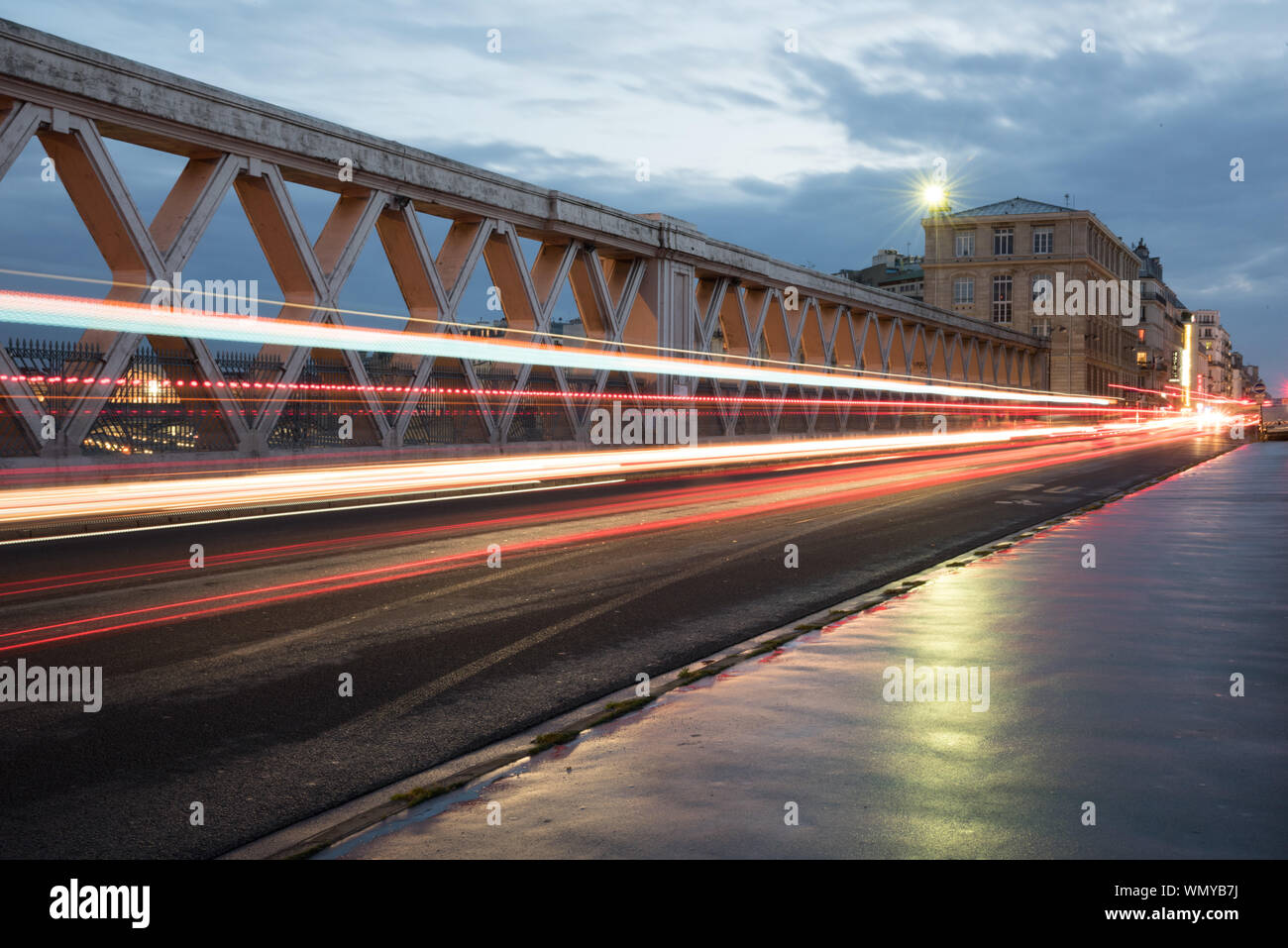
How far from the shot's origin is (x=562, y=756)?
517cm

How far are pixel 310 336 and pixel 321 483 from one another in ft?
12.8

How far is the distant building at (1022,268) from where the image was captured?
106 m

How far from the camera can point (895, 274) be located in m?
A: 138

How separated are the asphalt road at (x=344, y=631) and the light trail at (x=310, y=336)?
3750mm

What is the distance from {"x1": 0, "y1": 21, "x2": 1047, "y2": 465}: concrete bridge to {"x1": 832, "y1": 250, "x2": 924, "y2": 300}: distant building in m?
92.6

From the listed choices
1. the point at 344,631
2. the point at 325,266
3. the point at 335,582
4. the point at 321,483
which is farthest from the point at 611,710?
the point at 325,266

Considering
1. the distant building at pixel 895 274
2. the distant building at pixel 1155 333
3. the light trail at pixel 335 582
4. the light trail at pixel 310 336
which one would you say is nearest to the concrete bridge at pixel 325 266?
the light trail at pixel 310 336

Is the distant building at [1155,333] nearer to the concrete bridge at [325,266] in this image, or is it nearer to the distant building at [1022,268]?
the distant building at [1022,268]

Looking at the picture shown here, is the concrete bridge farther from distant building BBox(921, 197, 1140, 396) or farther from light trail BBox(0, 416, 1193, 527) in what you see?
distant building BBox(921, 197, 1140, 396)

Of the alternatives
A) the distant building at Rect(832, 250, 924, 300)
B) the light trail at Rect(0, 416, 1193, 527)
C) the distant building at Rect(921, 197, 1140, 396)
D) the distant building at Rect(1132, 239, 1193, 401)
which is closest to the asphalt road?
the light trail at Rect(0, 416, 1193, 527)

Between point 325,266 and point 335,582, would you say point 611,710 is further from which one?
point 325,266
